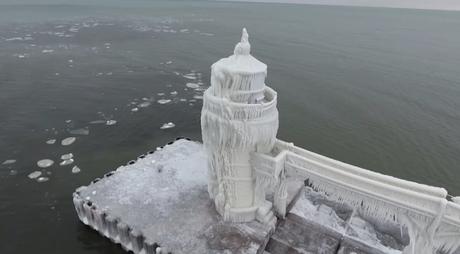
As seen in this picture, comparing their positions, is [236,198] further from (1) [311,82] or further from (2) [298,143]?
(1) [311,82]

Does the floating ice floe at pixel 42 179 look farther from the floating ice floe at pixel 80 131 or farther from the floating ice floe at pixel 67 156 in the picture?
the floating ice floe at pixel 80 131

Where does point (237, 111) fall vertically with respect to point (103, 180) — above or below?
above

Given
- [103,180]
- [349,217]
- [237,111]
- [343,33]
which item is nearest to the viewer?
[237,111]

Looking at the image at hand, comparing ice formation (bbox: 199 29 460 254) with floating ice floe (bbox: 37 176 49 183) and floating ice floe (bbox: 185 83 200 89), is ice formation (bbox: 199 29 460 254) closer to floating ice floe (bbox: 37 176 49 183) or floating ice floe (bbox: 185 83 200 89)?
floating ice floe (bbox: 37 176 49 183)

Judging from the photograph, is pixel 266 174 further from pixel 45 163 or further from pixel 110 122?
pixel 110 122

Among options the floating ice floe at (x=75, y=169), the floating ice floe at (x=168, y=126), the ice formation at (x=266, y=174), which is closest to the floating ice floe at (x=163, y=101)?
the floating ice floe at (x=168, y=126)

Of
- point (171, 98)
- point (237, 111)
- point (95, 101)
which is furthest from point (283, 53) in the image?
point (237, 111)
